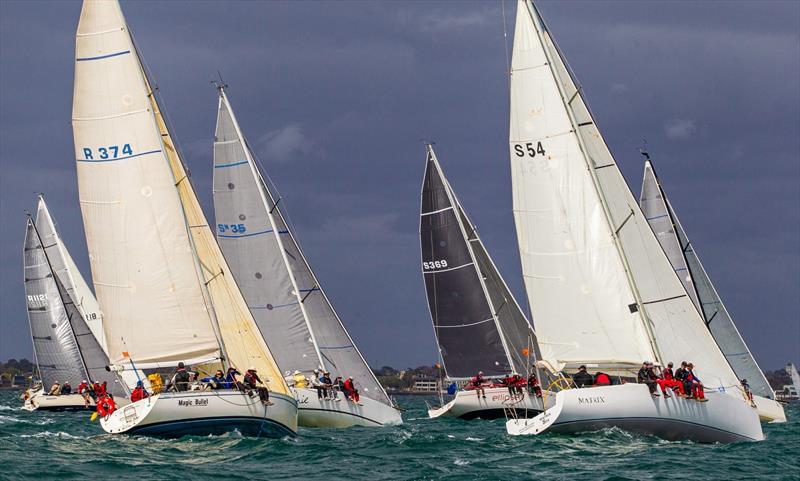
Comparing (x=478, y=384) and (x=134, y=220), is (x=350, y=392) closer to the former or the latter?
(x=478, y=384)

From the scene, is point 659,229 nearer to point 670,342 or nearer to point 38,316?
point 670,342

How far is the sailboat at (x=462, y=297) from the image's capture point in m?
45.2

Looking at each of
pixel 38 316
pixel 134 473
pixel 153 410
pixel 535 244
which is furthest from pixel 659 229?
pixel 38 316

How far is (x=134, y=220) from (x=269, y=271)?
1085 centimetres

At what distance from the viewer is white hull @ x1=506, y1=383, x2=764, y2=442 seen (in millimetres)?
26609

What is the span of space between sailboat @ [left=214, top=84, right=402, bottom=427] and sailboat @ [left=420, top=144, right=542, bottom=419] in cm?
601

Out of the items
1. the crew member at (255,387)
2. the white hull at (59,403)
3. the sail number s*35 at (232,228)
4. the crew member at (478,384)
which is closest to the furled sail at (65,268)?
the white hull at (59,403)

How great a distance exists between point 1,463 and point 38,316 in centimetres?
3697

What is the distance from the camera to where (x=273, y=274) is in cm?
3988

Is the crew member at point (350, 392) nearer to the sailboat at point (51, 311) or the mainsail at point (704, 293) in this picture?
the mainsail at point (704, 293)

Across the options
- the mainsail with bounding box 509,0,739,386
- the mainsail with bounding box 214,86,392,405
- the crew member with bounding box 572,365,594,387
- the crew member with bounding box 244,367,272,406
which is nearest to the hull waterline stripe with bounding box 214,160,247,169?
the mainsail with bounding box 214,86,392,405

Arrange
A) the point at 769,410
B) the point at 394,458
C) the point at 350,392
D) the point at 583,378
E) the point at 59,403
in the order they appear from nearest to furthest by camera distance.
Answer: the point at 394,458 < the point at 583,378 < the point at 350,392 < the point at 769,410 < the point at 59,403

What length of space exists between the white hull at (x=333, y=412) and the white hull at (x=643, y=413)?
30.8 ft

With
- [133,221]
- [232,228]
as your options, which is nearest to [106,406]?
[133,221]
